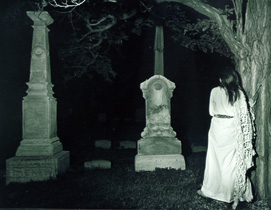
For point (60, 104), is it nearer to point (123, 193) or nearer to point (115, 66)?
point (115, 66)

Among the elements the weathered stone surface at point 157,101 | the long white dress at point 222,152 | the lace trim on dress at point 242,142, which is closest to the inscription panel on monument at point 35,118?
the weathered stone surface at point 157,101

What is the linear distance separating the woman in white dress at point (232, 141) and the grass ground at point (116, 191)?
0.27m

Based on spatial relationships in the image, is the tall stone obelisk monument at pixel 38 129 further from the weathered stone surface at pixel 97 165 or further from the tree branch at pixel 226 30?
the tree branch at pixel 226 30

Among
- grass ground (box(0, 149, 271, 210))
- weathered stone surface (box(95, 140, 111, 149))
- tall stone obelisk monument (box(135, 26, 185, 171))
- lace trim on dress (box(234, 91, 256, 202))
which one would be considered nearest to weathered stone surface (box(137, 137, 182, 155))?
tall stone obelisk monument (box(135, 26, 185, 171))

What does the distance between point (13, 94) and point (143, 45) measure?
9.02m

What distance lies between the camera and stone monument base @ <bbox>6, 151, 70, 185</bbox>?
6262 millimetres

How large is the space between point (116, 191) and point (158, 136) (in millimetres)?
2268

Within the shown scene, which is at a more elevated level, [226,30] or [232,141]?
[226,30]

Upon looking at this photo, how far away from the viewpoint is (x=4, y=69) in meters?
14.8

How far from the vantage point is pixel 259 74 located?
4.78 metres

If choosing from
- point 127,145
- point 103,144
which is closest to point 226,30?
point 127,145

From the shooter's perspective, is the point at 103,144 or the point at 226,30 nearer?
the point at 226,30

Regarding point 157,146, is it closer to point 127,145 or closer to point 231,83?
point 231,83

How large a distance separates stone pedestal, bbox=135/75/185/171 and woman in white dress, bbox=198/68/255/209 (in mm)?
2404
